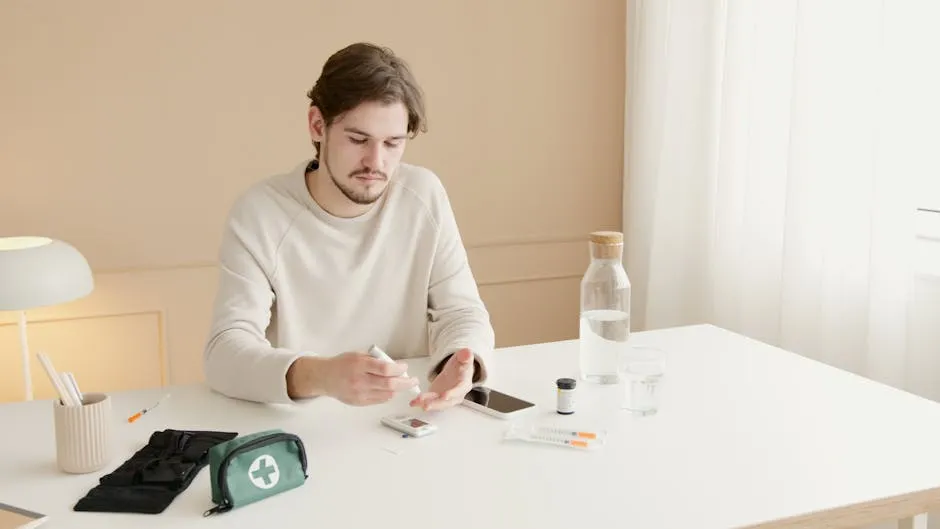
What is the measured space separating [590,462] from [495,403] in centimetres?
29

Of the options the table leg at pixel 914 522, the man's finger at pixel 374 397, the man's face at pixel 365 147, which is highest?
the man's face at pixel 365 147

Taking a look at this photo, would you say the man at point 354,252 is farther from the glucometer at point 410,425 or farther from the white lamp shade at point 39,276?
the white lamp shade at point 39,276

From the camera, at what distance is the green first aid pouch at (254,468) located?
1.24 metres

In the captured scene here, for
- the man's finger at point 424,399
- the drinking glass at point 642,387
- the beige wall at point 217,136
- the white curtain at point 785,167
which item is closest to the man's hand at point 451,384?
the man's finger at point 424,399

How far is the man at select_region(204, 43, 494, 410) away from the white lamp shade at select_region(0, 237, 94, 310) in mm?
850

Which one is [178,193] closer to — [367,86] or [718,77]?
[367,86]

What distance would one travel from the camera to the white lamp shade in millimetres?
2490

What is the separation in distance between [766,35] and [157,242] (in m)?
2.08

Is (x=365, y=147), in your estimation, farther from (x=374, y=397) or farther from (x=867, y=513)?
(x=867, y=513)

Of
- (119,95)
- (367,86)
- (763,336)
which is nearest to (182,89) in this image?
(119,95)

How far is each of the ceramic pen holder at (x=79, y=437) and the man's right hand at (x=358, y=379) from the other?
0.35 metres

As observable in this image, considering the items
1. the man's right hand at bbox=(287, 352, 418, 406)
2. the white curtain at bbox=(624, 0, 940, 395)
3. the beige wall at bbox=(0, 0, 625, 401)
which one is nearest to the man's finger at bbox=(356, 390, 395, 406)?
the man's right hand at bbox=(287, 352, 418, 406)

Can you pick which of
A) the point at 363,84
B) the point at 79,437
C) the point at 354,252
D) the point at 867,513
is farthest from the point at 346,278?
the point at 867,513

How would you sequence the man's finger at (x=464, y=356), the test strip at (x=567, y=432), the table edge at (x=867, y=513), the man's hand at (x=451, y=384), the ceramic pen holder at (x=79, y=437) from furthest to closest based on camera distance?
the man's finger at (x=464, y=356) < the man's hand at (x=451, y=384) < the test strip at (x=567, y=432) < the ceramic pen holder at (x=79, y=437) < the table edge at (x=867, y=513)
